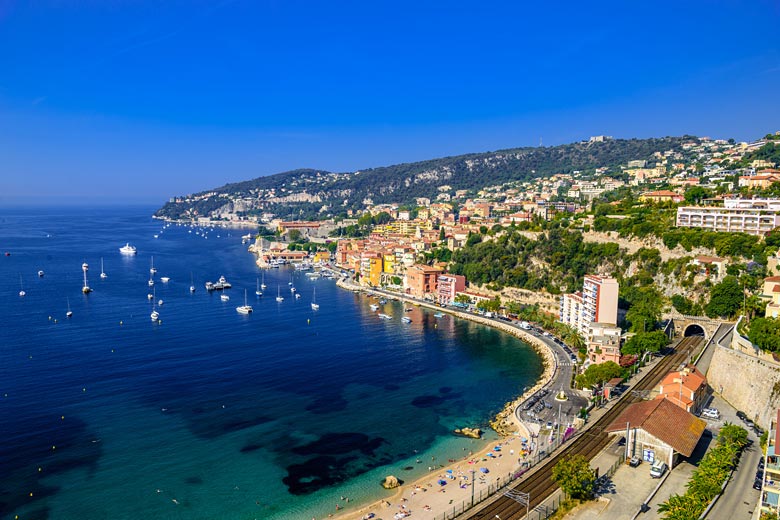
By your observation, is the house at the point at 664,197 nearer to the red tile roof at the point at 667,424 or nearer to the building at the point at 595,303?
the building at the point at 595,303

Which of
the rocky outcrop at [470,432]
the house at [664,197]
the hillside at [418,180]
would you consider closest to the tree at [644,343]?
the rocky outcrop at [470,432]

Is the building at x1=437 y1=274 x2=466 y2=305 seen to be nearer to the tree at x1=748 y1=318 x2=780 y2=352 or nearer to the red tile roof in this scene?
the tree at x1=748 y1=318 x2=780 y2=352

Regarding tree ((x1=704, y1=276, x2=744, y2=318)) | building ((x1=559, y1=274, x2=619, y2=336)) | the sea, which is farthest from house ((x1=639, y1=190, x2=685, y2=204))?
the sea

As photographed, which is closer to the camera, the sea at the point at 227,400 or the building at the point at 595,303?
the sea at the point at 227,400

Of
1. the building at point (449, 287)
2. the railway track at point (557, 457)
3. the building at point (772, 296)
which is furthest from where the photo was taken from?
the building at point (449, 287)

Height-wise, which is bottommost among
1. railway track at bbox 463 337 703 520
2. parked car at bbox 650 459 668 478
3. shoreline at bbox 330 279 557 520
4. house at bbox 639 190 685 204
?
shoreline at bbox 330 279 557 520

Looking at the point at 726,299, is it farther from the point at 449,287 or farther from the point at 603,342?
the point at 449,287
